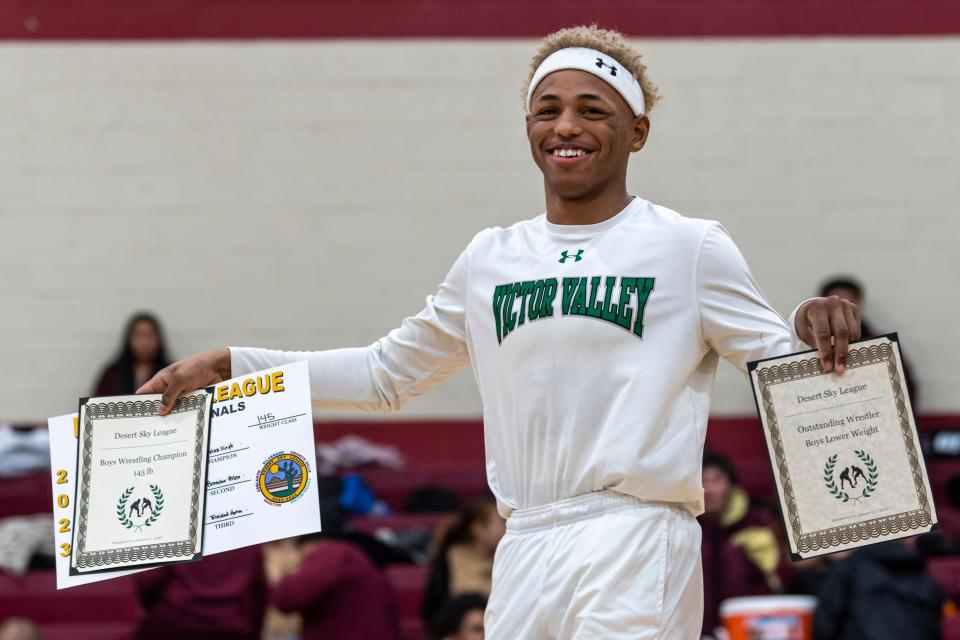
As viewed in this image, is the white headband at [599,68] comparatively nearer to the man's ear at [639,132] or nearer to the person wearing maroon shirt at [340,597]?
the man's ear at [639,132]

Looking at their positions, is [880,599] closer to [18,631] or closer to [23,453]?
[18,631]

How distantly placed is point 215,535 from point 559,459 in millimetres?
851

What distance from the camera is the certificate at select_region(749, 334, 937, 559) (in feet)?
11.1

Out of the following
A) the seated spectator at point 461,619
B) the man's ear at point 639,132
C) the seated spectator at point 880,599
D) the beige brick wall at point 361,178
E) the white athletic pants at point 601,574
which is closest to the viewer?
the white athletic pants at point 601,574

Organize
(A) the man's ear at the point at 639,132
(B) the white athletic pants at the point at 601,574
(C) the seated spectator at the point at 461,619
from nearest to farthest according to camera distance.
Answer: (B) the white athletic pants at the point at 601,574
(A) the man's ear at the point at 639,132
(C) the seated spectator at the point at 461,619

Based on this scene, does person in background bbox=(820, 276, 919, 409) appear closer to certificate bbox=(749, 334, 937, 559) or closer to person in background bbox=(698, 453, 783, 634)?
person in background bbox=(698, 453, 783, 634)

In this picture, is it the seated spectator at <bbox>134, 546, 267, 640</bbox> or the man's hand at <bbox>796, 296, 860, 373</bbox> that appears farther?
the seated spectator at <bbox>134, 546, 267, 640</bbox>

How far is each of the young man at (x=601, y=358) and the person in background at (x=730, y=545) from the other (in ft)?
11.0

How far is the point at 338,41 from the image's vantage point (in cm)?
1052

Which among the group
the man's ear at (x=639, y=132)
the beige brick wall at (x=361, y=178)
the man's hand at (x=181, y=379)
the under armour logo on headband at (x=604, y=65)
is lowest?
the man's hand at (x=181, y=379)

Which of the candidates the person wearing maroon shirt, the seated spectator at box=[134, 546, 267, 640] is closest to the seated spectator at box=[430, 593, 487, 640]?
the person wearing maroon shirt

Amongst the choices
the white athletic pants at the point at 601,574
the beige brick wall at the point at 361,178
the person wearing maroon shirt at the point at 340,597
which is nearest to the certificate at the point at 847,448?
the white athletic pants at the point at 601,574

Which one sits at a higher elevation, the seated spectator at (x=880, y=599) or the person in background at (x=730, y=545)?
the person in background at (x=730, y=545)

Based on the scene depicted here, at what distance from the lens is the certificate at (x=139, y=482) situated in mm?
3711
